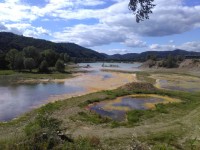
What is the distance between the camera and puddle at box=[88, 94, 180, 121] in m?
40.7

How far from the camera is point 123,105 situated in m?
47.6

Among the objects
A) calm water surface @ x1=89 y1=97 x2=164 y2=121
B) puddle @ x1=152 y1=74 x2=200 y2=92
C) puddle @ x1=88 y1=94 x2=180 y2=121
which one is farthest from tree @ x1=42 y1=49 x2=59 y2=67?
calm water surface @ x1=89 y1=97 x2=164 y2=121

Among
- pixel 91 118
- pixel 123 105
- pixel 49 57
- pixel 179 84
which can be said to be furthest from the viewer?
pixel 49 57

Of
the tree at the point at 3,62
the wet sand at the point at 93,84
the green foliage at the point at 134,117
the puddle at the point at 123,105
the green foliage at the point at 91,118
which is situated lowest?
the wet sand at the point at 93,84

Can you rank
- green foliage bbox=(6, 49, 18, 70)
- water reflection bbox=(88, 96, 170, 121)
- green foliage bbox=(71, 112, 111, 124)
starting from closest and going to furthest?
green foliage bbox=(71, 112, 111, 124), water reflection bbox=(88, 96, 170, 121), green foliage bbox=(6, 49, 18, 70)

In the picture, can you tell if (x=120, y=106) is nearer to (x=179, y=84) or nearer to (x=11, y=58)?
(x=179, y=84)

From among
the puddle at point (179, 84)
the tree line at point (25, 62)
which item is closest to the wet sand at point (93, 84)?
the puddle at point (179, 84)

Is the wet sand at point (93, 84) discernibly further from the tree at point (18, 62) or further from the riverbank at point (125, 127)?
the tree at point (18, 62)

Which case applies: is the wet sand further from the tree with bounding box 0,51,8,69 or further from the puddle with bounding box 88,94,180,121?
the tree with bounding box 0,51,8,69

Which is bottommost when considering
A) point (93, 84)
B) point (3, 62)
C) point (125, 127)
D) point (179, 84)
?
point (93, 84)

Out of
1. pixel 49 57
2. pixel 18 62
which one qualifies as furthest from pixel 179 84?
pixel 49 57

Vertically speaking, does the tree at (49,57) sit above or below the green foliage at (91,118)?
above

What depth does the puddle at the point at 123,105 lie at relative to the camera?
1603 inches

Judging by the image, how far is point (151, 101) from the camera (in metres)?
51.9
